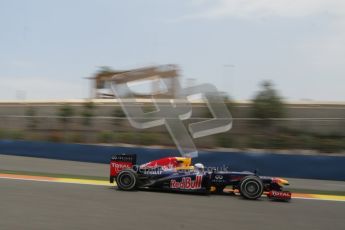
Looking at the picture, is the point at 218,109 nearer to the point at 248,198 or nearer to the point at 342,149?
the point at 342,149

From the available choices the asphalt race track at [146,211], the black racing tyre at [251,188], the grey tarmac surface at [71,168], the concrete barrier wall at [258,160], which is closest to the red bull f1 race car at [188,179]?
the black racing tyre at [251,188]

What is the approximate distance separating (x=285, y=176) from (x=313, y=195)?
416 cm

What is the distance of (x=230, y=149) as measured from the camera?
17.5m

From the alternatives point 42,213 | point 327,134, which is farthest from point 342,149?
point 42,213

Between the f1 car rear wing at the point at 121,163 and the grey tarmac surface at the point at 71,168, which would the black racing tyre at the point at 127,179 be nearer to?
the f1 car rear wing at the point at 121,163

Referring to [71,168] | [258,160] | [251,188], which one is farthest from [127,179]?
[258,160]

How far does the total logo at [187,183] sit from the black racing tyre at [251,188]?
880 millimetres

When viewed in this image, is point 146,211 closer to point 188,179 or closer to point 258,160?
point 188,179

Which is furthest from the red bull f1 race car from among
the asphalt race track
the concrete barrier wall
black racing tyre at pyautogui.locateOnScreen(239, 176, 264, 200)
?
the concrete barrier wall

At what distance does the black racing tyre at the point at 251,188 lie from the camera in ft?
31.0

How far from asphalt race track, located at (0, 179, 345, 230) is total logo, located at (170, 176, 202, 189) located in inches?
7.5

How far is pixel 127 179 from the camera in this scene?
33.2 feet

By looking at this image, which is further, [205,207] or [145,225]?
[205,207]

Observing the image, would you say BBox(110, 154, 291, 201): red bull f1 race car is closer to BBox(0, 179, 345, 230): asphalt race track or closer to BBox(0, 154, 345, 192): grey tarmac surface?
BBox(0, 179, 345, 230): asphalt race track
